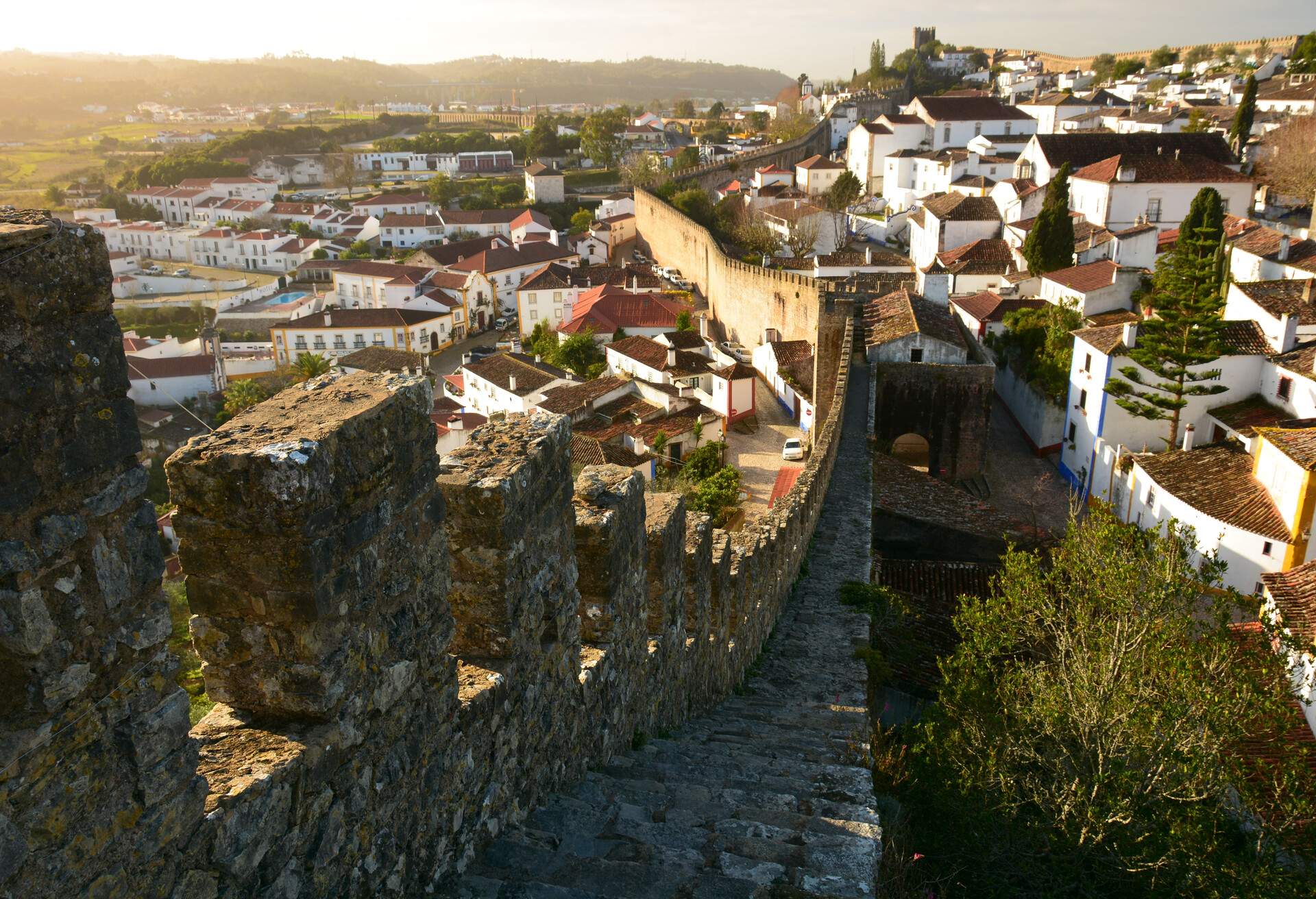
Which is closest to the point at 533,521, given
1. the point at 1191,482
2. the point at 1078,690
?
the point at 1078,690

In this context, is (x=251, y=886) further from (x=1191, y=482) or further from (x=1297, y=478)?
(x=1191, y=482)

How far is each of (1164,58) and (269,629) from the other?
90917 mm

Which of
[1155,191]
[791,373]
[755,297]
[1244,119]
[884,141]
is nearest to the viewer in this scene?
[791,373]

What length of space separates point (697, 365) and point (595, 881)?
84.5 feet

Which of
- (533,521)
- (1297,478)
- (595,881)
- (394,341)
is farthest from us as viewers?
(394,341)

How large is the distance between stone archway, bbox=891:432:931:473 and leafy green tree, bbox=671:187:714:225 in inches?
1020

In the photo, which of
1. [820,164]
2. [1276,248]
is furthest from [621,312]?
[820,164]

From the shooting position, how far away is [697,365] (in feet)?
94.1

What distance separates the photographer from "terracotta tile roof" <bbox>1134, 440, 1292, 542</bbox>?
49.8 ft

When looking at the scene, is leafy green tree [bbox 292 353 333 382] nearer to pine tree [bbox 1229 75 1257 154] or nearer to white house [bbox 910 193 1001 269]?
white house [bbox 910 193 1001 269]

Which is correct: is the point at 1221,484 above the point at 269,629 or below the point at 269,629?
below

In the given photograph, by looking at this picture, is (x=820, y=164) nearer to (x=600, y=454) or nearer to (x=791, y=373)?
(x=791, y=373)

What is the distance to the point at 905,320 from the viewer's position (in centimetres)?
2333

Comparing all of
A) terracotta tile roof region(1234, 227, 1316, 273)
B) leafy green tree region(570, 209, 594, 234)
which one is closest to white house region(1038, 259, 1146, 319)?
terracotta tile roof region(1234, 227, 1316, 273)
